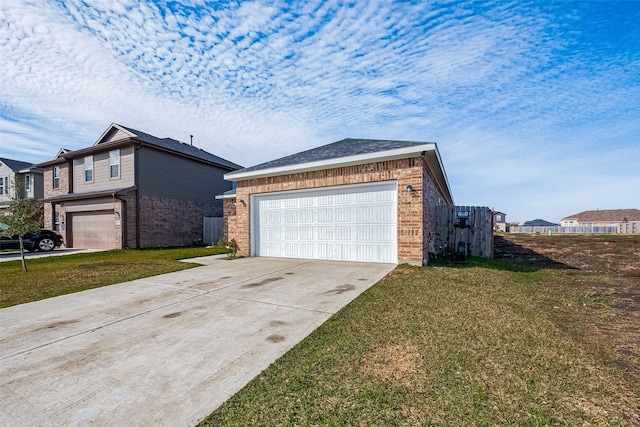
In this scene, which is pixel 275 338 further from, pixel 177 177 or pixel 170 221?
pixel 177 177

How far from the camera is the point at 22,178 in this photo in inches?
887

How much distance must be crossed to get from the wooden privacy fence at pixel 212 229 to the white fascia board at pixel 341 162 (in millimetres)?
7285

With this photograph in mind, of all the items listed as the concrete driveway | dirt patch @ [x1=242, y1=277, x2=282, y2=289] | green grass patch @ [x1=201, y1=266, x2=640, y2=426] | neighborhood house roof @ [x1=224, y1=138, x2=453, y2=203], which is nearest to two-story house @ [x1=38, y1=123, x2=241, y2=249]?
neighborhood house roof @ [x1=224, y1=138, x2=453, y2=203]

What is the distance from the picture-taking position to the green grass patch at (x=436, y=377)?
6.31 ft

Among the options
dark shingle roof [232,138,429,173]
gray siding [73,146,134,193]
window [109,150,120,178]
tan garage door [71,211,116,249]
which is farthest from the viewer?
window [109,150,120,178]

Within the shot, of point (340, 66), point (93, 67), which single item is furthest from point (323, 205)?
point (93, 67)

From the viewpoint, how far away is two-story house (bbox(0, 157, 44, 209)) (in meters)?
21.9

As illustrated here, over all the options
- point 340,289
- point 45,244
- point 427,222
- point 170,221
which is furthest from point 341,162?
point 45,244

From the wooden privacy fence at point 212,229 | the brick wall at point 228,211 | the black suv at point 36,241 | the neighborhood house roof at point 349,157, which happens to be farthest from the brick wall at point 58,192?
the neighborhood house roof at point 349,157

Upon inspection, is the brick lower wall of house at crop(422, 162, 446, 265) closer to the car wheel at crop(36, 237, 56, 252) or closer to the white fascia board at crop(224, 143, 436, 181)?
the white fascia board at crop(224, 143, 436, 181)

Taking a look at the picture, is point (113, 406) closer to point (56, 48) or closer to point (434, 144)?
point (434, 144)

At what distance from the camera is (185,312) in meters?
4.30

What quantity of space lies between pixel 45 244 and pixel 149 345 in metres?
17.9

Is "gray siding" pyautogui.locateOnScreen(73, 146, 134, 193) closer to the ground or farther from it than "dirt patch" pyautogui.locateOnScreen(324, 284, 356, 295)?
farther from it
